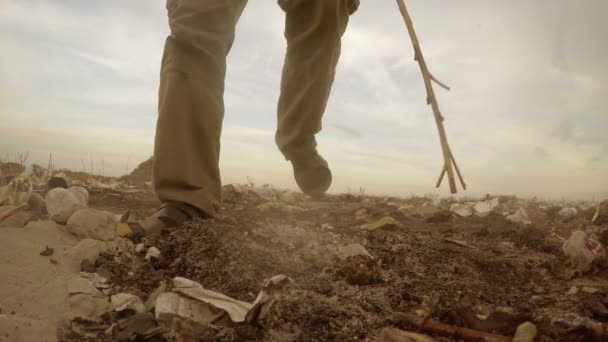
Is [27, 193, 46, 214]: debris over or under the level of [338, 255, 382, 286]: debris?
over

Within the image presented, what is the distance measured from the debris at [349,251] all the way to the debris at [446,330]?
0.61 metres

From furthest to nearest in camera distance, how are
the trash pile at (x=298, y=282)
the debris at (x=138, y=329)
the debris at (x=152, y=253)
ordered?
the debris at (x=152, y=253), the trash pile at (x=298, y=282), the debris at (x=138, y=329)

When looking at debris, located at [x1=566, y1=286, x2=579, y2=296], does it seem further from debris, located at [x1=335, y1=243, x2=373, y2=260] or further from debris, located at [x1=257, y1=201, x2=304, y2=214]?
debris, located at [x1=257, y1=201, x2=304, y2=214]

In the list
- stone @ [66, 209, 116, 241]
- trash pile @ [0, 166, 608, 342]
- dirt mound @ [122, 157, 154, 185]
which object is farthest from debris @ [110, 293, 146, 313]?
dirt mound @ [122, 157, 154, 185]

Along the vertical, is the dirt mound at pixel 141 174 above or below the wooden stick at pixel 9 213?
above

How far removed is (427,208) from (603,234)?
1.53 m

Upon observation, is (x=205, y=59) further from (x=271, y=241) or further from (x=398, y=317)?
(x=398, y=317)

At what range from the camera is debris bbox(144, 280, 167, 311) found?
121 centimetres

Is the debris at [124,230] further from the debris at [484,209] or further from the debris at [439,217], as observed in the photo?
the debris at [484,209]

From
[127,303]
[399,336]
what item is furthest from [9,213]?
[399,336]

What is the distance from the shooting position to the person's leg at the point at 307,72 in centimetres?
251

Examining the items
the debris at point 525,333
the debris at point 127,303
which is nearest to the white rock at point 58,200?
the debris at point 127,303

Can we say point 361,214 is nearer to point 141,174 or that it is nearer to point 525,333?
point 525,333

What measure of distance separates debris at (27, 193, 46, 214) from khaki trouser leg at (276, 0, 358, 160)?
135cm
